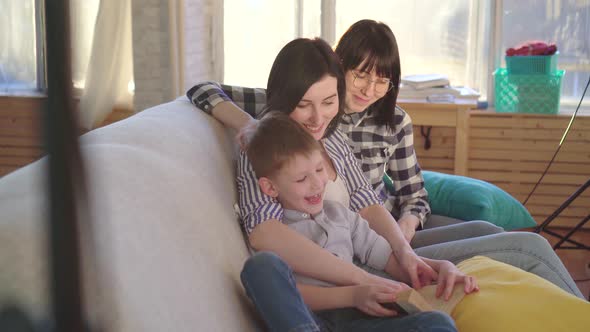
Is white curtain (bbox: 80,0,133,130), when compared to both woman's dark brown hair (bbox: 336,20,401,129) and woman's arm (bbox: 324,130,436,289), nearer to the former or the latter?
woman's dark brown hair (bbox: 336,20,401,129)

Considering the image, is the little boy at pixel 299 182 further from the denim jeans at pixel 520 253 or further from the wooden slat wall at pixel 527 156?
the wooden slat wall at pixel 527 156

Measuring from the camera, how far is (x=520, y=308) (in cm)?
137

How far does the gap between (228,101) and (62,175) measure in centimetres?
162

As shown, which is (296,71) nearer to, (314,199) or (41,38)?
(314,199)

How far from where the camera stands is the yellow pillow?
4.38 ft

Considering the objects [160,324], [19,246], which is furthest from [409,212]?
[19,246]

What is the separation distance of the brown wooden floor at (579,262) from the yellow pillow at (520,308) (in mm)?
1705

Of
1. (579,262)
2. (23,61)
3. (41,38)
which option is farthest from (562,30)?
(41,38)

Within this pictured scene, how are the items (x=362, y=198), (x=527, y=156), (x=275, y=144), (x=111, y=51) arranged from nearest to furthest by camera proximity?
(x=275, y=144) → (x=362, y=198) → (x=527, y=156) → (x=111, y=51)

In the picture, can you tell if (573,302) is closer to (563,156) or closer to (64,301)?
(64,301)

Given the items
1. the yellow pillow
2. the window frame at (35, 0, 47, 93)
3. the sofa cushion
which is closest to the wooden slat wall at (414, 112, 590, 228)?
the sofa cushion

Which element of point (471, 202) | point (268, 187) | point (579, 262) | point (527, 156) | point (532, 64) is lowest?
point (579, 262)

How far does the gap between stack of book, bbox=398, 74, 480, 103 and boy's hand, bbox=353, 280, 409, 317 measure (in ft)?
8.20

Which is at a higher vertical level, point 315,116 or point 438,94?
point 315,116
